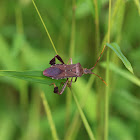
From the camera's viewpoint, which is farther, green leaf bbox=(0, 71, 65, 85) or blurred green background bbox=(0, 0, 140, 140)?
blurred green background bbox=(0, 0, 140, 140)

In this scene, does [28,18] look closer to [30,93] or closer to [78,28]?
[78,28]

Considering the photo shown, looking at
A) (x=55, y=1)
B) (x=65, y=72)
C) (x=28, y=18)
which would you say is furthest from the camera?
(x=28, y=18)

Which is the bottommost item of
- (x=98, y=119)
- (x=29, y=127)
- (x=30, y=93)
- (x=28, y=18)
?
(x=29, y=127)

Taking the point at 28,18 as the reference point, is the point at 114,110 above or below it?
below

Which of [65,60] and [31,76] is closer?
[31,76]

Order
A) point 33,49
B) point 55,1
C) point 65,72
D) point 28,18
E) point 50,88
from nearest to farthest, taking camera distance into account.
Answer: point 65,72
point 50,88
point 33,49
point 55,1
point 28,18

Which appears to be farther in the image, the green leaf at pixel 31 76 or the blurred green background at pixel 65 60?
the blurred green background at pixel 65 60

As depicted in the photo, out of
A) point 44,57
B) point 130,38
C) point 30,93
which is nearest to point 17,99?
point 30,93

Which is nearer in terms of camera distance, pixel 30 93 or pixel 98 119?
pixel 98 119
